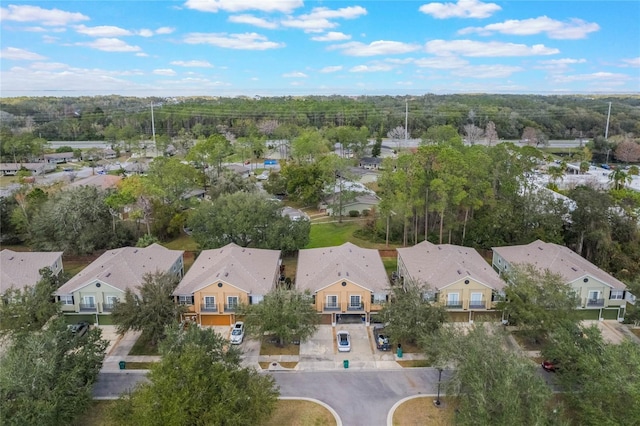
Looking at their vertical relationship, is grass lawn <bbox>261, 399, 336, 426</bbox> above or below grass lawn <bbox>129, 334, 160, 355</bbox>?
below

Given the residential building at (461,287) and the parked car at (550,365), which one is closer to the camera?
the parked car at (550,365)

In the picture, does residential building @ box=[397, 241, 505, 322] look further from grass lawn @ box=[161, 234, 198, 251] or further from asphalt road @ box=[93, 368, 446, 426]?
grass lawn @ box=[161, 234, 198, 251]

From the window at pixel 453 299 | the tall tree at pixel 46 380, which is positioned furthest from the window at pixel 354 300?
the tall tree at pixel 46 380

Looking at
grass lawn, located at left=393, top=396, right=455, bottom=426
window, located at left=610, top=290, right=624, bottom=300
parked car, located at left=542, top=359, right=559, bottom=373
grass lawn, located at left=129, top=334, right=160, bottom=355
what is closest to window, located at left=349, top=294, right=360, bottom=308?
grass lawn, located at left=393, top=396, right=455, bottom=426

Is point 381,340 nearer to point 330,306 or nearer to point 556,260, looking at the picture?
point 330,306

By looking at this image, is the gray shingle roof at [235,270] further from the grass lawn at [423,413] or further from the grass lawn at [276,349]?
the grass lawn at [423,413]
